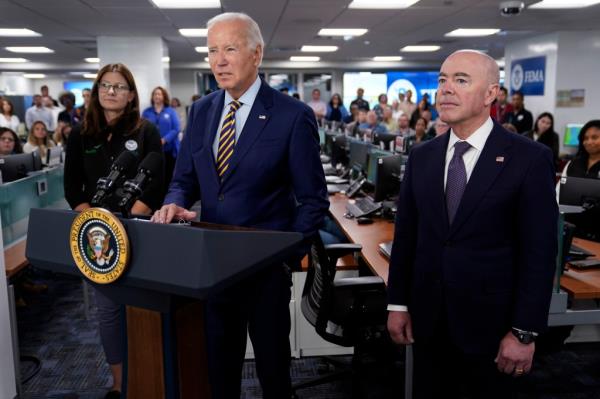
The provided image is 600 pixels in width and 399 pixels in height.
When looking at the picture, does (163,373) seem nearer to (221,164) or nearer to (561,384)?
(221,164)

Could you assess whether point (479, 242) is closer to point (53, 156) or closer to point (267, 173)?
point (267, 173)

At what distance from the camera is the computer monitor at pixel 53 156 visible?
5371mm

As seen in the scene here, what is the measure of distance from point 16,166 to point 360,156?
301cm

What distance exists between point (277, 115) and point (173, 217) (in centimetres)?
51

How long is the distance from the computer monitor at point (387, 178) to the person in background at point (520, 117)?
19.2ft

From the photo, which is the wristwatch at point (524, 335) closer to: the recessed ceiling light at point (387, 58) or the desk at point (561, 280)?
the desk at point (561, 280)

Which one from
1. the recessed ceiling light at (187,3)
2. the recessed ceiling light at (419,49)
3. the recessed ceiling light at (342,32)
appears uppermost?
the recessed ceiling light at (419,49)

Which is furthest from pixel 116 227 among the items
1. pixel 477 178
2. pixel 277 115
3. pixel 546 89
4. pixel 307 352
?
pixel 546 89

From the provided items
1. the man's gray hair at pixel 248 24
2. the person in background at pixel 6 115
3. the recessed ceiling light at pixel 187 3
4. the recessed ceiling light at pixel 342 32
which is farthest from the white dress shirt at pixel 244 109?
the person in background at pixel 6 115

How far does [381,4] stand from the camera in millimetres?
7234

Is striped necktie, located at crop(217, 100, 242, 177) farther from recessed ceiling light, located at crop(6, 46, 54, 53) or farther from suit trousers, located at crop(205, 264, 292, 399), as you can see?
recessed ceiling light, located at crop(6, 46, 54, 53)

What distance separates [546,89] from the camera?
10000 millimetres

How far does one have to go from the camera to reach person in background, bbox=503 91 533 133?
29.9 feet

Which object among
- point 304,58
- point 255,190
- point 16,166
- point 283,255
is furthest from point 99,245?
point 304,58
